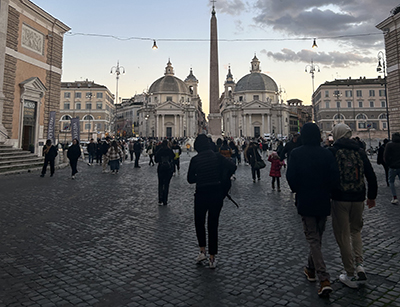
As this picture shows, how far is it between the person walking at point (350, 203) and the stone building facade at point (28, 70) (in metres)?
17.1

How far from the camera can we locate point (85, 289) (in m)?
2.89

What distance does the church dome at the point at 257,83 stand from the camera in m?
75.3

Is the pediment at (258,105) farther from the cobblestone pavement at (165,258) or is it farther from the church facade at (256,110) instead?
the cobblestone pavement at (165,258)

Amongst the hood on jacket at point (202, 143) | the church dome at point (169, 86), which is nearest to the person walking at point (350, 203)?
the hood on jacket at point (202, 143)

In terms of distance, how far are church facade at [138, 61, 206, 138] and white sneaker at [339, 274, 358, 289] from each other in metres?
68.7

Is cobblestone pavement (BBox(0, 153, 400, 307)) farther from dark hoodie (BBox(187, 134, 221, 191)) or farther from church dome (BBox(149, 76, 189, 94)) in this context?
church dome (BBox(149, 76, 189, 94))

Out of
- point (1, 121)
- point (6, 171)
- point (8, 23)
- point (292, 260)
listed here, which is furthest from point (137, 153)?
point (292, 260)

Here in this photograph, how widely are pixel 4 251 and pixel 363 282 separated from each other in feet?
14.4

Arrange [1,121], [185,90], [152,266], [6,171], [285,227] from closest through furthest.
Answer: [152,266]
[285,227]
[6,171]
[1,121]
[185,90]

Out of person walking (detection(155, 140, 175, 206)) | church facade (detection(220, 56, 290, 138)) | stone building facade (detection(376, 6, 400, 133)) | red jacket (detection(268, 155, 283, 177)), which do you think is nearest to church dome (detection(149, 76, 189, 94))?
church facade (detection(220, 56, 290, 138))

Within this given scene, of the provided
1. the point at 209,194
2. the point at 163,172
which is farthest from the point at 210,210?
the point at 163,172

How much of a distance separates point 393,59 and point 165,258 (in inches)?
988

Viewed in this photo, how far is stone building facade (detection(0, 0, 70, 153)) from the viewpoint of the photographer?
53.4 feet

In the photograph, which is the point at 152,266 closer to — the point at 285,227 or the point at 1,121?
the point at 285,227
